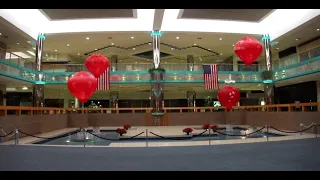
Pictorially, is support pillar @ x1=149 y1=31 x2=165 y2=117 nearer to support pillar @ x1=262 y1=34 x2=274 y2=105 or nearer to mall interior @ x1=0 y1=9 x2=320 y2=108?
mall interior @ x1=0 y1=9 x2=320 y2=108

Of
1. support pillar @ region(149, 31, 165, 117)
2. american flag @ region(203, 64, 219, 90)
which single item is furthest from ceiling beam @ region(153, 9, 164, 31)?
american flag @ region(203, 64, 219, 90)

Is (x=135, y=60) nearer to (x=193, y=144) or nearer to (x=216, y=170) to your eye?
(x=193, y=144)

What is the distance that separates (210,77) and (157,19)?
21.2 feet

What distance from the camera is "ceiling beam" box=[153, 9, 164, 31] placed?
1614 cm

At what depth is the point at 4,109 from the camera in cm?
1105

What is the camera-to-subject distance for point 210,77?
2061 centimetres

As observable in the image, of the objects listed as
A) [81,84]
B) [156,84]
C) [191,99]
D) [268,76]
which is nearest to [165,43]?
[156,84]

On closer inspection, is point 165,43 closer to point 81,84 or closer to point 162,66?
point 162,66

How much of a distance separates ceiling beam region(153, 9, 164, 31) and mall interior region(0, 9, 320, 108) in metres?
0.07

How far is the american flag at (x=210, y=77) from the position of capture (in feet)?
67.5

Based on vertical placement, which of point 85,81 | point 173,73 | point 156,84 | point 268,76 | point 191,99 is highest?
point 173,73

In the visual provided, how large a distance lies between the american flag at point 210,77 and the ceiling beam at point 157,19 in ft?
16.3

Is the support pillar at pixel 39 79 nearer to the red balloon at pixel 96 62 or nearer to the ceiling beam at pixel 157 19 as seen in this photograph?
the ceiling beam at pixel 157 19

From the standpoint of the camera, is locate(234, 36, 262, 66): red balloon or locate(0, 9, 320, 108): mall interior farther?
locate(0, 9, 320, 108): mall interior
